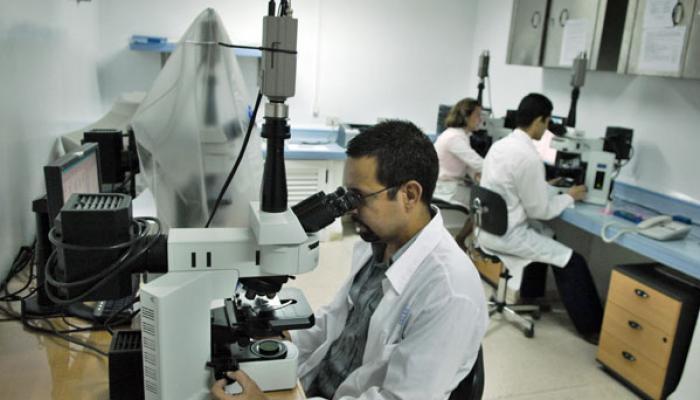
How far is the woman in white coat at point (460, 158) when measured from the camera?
13.3 feet

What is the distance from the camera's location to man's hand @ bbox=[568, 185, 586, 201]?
3166 mm

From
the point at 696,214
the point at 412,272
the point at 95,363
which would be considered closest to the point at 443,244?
the point at 412,272

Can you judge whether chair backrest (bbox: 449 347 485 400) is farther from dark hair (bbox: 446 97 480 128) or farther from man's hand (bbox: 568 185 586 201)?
dark hair (bbox: 446 97 480 128)

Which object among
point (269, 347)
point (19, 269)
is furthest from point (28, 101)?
point (269, 347)

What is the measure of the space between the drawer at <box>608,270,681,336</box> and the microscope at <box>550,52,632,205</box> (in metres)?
0.63

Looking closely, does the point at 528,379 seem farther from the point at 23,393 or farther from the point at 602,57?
the point at 23,393

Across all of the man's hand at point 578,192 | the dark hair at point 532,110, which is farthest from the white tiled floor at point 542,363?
the dark hair at point 532,110

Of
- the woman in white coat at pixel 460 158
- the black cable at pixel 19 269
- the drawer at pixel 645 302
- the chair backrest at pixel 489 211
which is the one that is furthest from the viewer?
the woman in white coat at pixel 460 158

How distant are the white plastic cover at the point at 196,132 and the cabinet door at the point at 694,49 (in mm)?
2151

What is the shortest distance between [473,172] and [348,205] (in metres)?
3.28

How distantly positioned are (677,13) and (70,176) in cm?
273

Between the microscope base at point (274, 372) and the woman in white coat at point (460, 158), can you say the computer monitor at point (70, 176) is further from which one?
the woman in white coat at point (460, 158)

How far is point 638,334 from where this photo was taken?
2.60 m

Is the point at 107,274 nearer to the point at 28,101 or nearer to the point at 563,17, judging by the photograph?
the point at 28,101
